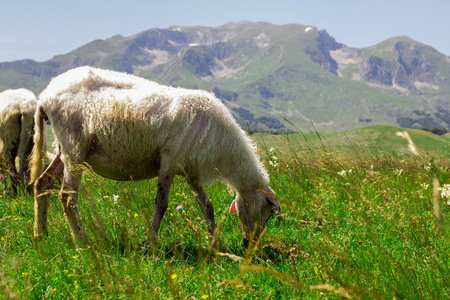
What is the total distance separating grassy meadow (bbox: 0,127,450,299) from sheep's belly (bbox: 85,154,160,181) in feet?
0.68

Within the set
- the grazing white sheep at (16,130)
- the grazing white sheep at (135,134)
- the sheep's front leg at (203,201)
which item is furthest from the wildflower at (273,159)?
the grazing white sheep at (16,130)

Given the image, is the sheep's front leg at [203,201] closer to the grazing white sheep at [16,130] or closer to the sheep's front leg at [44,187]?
the sheep's front leg at [44,187]

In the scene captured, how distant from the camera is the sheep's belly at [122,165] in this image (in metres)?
4.41

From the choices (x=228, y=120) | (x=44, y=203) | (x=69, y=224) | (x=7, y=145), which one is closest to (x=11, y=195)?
(x=7, y=145)

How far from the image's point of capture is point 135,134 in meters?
4.31

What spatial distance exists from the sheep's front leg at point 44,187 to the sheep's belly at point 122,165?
59 cm

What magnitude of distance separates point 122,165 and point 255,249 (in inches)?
125

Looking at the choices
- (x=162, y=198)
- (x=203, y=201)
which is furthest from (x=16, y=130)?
(x=203, y=201)

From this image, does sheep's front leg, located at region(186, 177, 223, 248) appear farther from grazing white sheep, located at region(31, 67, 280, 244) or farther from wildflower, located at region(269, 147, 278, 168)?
wildflower, located at region(269, 147, 278, 168)

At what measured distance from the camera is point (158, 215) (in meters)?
4.25

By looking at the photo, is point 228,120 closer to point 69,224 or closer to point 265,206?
point 265,206

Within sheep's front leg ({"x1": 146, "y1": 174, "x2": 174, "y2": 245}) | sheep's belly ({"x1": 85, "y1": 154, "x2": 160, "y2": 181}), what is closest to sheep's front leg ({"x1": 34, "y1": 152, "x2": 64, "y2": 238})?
sheep's belly ({"x1": 85, "y1": 154, "x2": 160, "y2": 181})

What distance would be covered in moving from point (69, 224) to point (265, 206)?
2.61m

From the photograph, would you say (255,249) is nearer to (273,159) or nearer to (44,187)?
(44,187)
